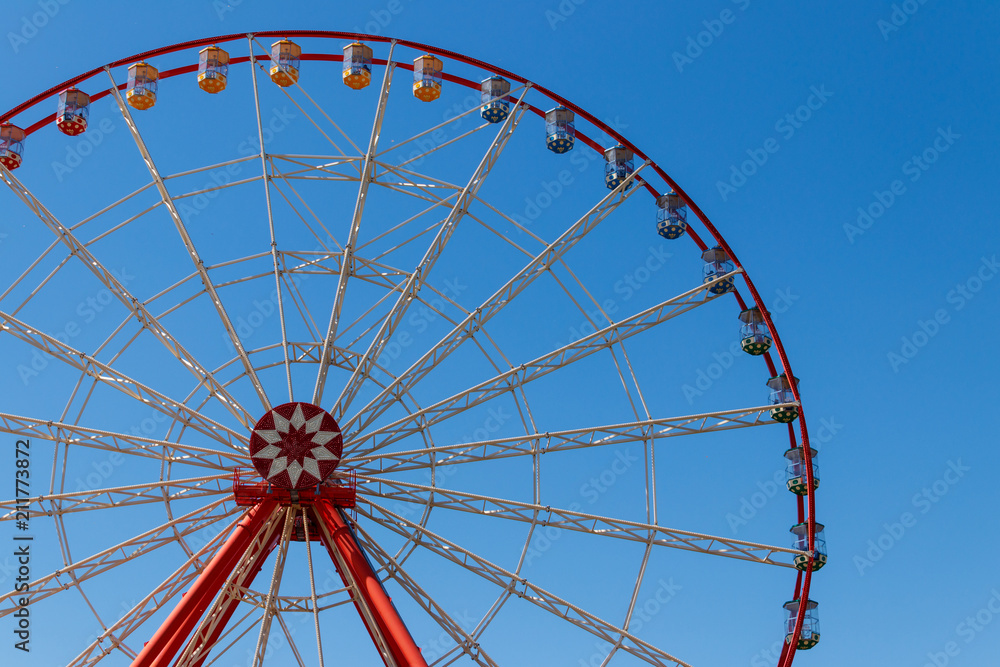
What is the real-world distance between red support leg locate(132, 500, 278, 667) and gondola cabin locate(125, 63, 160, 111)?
399 inches

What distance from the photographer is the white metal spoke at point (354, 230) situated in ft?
85.3

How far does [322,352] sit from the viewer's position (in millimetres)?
27141

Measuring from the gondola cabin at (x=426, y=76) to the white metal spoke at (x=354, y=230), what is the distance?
0.61 metres

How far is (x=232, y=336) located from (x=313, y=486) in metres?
3.97

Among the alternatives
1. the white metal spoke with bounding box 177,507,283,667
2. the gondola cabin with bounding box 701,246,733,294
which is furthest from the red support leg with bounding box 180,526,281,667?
the gondola cabin with bounding box 701,246,733,294

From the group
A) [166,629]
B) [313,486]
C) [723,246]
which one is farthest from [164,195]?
[723,246]

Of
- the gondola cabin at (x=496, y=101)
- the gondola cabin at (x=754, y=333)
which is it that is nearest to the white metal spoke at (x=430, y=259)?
the gondola cabin at (x=496, y=101)

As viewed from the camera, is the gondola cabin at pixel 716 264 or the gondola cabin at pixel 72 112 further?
the gondola cabin at pixel 716 264

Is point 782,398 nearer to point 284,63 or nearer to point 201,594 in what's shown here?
point 201,594

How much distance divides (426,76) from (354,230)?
4519mm

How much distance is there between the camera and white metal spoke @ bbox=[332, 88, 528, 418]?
26094 millimetres

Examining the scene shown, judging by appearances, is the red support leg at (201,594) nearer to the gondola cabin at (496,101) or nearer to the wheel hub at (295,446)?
the wheel hub at (295,446)

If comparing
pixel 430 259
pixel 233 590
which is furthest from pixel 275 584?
pixel 430 259

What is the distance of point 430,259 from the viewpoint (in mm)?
27422
